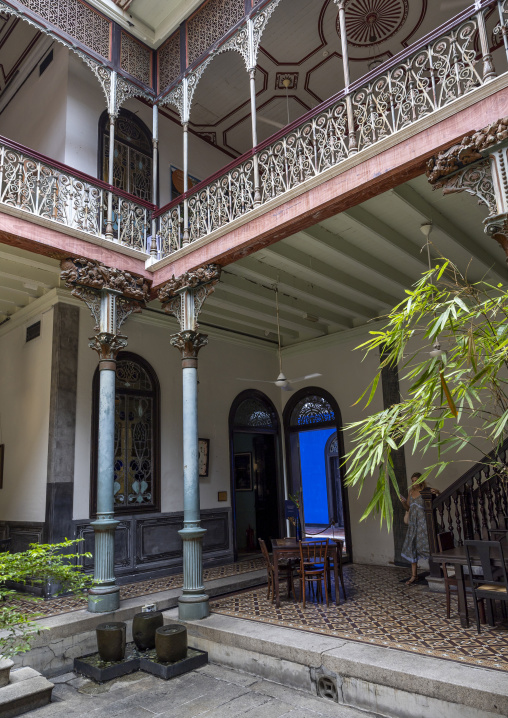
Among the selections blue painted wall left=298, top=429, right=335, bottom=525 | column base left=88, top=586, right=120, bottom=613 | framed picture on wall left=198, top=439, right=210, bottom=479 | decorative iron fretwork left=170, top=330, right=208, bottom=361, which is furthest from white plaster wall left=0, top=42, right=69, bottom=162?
blue painted wall left=298, top=429, right=335, bottom=525

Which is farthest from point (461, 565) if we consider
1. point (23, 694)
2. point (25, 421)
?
point (25, 421)

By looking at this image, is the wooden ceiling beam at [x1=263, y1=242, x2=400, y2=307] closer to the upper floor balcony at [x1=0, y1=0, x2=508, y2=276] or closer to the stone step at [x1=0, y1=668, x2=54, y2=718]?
the upper floor balcony at [x1=0, y1=0, x2=508, y2=276]

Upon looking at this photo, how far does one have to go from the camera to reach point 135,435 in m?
8.77

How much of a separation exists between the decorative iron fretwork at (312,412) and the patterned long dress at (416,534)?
10.7 feet

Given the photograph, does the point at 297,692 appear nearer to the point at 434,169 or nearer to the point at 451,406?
the point at 451,406

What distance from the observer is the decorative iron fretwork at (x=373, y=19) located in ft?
24.9

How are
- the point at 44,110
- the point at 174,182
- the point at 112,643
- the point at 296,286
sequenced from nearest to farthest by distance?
the point at 112,643 → the point at 296,286 → the point at 44,110 → the point at 174,182

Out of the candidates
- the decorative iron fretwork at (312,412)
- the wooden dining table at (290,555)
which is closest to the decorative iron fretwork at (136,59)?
the decorative iron fretwork at (312,412)

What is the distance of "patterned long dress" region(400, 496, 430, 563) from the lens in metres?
7.30

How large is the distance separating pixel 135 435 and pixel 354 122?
5.87 metres

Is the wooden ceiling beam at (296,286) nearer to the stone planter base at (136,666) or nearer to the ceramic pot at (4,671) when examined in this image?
the stone planter base at (136,666)

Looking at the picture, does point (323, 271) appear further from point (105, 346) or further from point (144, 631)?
point (144, 631)

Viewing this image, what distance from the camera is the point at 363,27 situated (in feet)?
26.4

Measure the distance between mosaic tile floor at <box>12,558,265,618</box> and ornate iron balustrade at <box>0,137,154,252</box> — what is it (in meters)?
4.57
